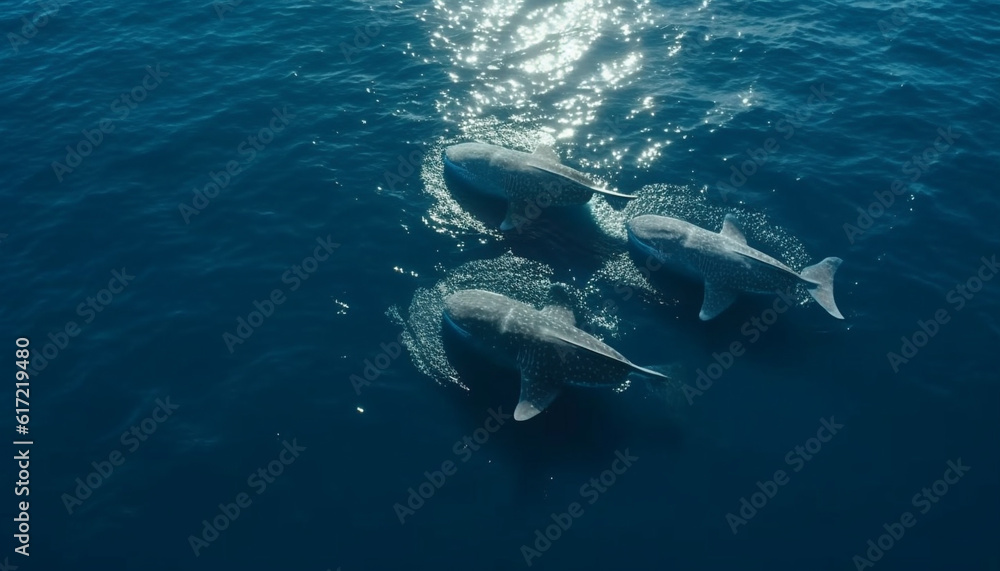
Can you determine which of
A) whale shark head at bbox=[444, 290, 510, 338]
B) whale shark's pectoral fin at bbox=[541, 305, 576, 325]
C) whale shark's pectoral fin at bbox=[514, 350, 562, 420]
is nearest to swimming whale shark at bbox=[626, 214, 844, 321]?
whale shark's pectoral fin at bbox=[541, 305, 576, 325]

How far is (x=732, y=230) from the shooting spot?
1596 inches

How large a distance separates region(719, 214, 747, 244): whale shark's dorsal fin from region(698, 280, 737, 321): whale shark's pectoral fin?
389cm

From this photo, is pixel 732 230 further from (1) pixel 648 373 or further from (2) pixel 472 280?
(2) pixel 472 280

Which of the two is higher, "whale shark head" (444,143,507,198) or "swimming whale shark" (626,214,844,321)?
"whale shark head" (444,143,507,198)

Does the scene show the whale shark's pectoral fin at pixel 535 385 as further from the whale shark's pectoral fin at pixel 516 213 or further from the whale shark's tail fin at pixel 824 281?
the whale shark's tail fin at pixel 824 281

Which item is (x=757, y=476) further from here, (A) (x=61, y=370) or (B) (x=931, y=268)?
(A) (x=61, y=370)

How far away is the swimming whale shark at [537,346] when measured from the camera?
3291 centimetres

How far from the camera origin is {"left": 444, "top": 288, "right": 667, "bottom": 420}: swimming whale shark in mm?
32906

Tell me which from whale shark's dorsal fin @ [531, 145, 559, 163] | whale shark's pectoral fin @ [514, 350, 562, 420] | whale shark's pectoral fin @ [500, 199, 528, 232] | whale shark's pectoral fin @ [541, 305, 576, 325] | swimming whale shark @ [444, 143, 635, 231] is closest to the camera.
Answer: whale shark's pectoral fin @ [514, 350, 562, 420]

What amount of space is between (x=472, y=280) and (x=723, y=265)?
48.3ft

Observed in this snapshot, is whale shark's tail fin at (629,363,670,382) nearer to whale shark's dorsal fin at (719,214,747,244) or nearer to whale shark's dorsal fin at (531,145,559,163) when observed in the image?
whale shark's dorsal fin at (719,214,747,244)

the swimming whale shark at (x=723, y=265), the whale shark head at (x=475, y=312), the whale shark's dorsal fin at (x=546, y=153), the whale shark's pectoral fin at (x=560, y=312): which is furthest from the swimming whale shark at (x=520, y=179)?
the whale shark's pectoral fin at (x=560, y=312)

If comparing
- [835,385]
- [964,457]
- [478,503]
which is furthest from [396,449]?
[964,457]

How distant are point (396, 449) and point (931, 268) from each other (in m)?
33.0
